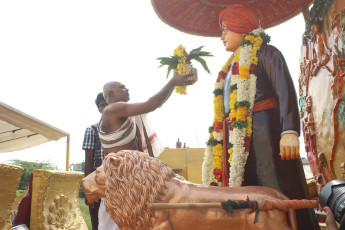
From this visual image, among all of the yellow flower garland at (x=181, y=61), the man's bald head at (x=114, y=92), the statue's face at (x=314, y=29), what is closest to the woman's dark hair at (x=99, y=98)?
the man's bald head at (x=114, y=92)

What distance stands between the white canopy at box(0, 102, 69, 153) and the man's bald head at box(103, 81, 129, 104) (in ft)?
9.67

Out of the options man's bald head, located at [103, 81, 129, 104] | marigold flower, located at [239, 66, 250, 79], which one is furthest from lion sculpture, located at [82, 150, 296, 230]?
man's bald head, located at [103, 81, 129, 104]

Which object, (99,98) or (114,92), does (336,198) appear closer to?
(114,92)

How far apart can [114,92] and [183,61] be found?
97cm

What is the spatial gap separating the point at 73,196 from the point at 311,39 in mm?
3271

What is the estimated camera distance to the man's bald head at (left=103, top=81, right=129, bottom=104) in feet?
10.1

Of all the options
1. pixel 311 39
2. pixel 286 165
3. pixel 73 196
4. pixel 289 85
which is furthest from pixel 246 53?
pixel 73 196

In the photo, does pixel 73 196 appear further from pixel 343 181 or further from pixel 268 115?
pixel 343 181

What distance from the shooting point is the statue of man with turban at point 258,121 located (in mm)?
1818

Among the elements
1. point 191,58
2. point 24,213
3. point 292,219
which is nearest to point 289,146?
point 292,219

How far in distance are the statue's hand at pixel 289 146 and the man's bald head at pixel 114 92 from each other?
6.26 ft

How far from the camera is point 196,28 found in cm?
287

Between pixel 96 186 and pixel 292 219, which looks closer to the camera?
pixel 292 219

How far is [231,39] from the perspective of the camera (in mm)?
2418
